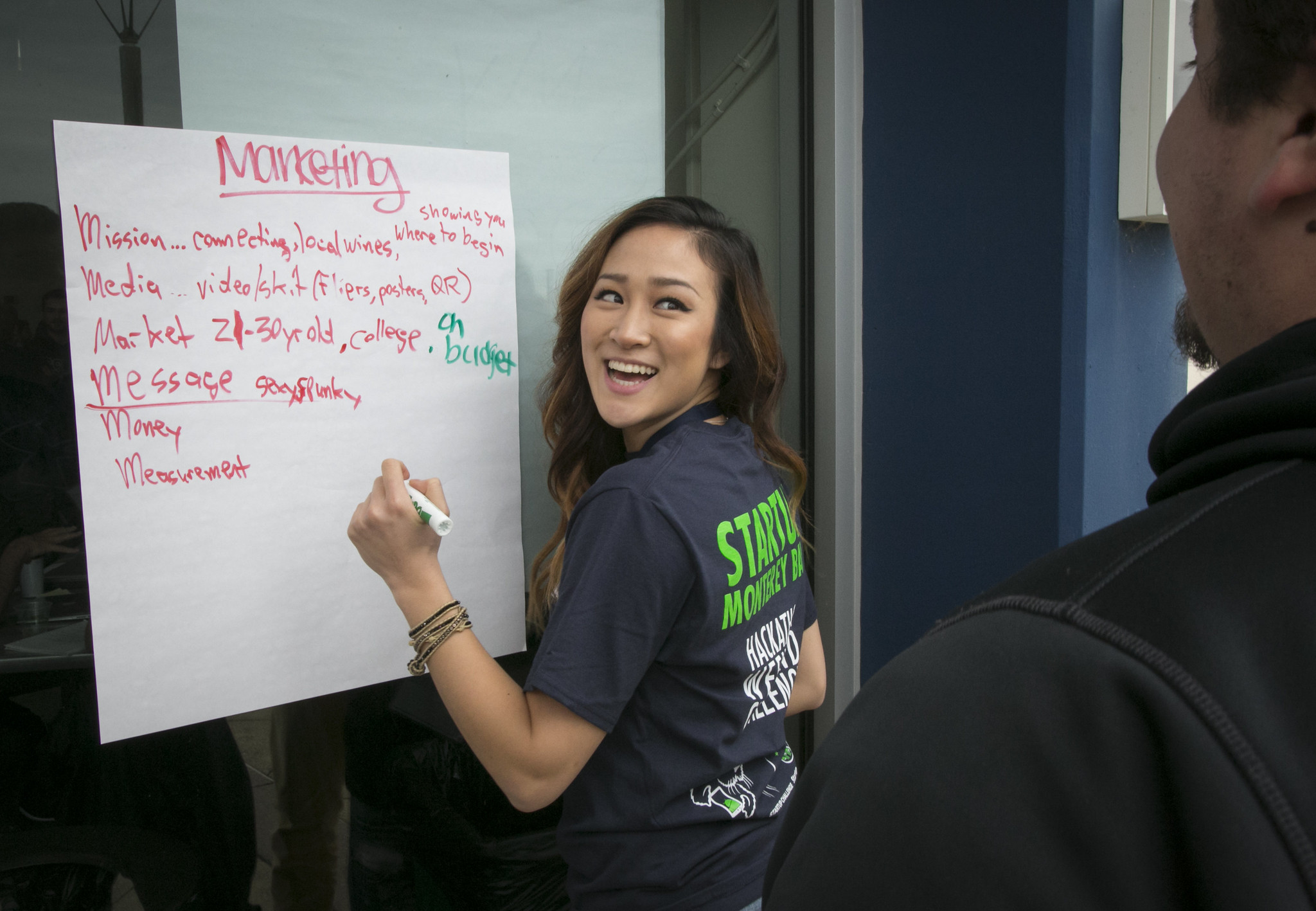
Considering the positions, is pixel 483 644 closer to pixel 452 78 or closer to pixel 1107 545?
pixel 452 78

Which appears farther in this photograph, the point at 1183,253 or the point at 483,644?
the point at 483,644

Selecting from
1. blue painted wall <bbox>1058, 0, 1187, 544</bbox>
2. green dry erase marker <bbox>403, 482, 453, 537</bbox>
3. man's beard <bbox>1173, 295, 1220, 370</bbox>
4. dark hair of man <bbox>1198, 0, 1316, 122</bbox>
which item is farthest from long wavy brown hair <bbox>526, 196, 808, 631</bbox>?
dark hair of man <bbox>1198, 0, 1316, 122</bbox>

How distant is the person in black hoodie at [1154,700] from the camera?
34 centimetres

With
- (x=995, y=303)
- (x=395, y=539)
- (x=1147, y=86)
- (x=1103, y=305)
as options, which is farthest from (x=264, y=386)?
(x=1147, y=86)

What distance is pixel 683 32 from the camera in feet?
4.80

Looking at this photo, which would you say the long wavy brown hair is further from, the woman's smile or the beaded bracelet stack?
the beaded bracelet stack

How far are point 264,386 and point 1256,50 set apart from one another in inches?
41.9

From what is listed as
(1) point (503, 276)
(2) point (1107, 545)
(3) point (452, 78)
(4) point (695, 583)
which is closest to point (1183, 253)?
(2) point (1107, 545)

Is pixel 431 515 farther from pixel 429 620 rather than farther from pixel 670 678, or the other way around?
pixel 670 678

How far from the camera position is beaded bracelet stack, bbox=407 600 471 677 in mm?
966

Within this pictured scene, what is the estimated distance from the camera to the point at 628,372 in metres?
1.18

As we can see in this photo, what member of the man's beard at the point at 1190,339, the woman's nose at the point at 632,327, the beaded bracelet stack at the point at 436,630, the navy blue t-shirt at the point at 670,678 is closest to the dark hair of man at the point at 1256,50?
the man's beard at the point at 1190,339

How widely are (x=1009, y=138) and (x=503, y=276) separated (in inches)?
34.1

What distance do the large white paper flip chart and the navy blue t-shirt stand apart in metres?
0.35
